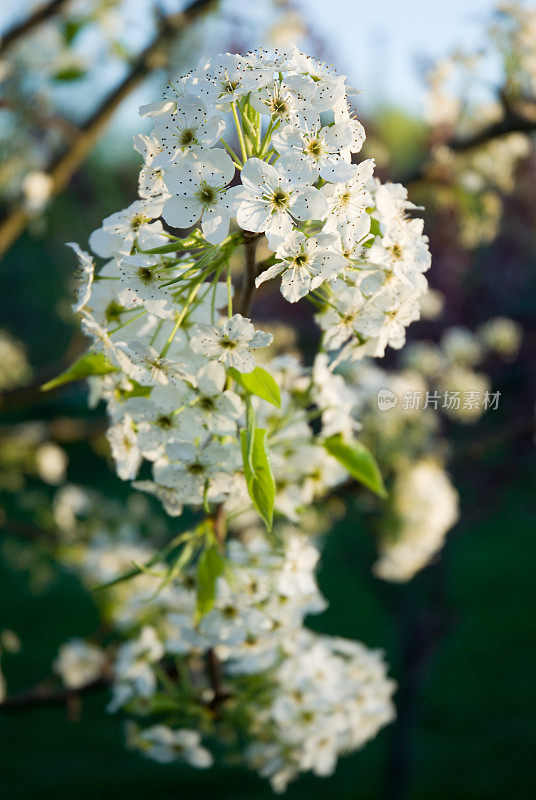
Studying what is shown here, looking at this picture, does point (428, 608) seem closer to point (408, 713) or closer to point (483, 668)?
point (408, 713)

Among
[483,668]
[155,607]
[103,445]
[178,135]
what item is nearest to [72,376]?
[178,135]

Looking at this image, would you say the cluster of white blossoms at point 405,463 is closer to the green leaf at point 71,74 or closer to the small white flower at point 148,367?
the green leaf at point 71,74

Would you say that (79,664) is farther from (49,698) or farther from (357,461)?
(357,461)

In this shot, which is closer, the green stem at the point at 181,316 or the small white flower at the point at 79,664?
the green stem at the point at 181,316

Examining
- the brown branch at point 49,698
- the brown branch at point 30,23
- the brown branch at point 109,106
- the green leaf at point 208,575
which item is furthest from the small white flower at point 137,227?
the brown branch at point 30,23

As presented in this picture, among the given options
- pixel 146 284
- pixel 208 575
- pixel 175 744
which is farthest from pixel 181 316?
pixel 175 744

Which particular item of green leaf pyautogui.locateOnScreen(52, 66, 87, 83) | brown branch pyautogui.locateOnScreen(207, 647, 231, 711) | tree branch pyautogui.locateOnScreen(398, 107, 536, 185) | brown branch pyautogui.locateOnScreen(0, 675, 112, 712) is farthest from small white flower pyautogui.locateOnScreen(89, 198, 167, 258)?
green leaf pyautogui.locateOnScreen(52, 66, 87, 83)

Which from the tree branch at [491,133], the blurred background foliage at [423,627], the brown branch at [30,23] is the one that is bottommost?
the blurred background foliage at [423,627]
